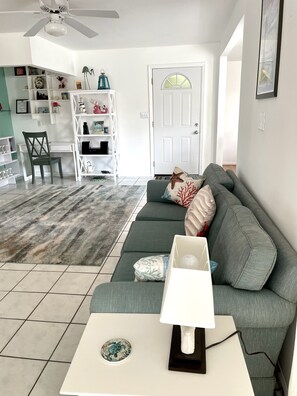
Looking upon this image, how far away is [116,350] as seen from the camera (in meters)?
0.96

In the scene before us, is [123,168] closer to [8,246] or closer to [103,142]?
[103,142]

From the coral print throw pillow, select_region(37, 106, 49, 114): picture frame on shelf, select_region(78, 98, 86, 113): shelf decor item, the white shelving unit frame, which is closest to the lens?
the coral print throw pillow

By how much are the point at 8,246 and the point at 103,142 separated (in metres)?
3.16

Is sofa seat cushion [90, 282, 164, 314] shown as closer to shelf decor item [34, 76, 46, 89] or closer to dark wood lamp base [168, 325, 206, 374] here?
dark wood lamp base [168, 325, 206, 374]

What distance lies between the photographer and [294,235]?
1.33 meters

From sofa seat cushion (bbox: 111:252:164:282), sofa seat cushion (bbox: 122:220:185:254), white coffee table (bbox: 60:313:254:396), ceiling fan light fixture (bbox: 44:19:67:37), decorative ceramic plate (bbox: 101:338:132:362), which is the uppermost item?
ceiling fan light fixture (bbox: 44:19:67:37)

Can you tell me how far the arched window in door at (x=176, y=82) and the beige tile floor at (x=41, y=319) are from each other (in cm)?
369

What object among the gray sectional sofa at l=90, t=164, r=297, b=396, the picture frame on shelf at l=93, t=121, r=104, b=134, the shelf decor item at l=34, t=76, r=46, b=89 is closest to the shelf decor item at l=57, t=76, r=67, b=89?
the shelf decor item at l=34, t=76, r=46, b=89

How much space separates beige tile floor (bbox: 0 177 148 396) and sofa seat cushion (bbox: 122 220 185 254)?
50 centimetres

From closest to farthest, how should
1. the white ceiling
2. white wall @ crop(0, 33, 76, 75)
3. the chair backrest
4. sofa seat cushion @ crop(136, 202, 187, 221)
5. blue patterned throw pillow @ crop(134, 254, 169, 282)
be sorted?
1. blue patterned throw pillow @ crop(134, 254, 169, 282)
2. sofa seat cushion @ crop(136, 202, 187, 221)
3. the white ceiling
4. white wall @ crop(0, 33, 76, 75)
5. the chair backrest

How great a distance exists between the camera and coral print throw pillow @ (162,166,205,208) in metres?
2.76

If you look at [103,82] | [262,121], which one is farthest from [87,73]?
[262,121]

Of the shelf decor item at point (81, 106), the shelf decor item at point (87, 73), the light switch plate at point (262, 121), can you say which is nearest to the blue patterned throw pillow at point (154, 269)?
the light switch plate at point (262, 121)

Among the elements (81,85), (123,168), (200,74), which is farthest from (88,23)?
(123,168)
